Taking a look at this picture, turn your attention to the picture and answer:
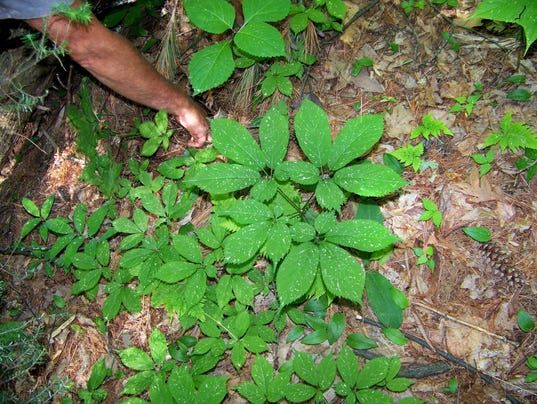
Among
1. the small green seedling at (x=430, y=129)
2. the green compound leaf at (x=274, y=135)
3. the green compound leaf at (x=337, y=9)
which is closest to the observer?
the green compound leaf at (x=274, y=135)

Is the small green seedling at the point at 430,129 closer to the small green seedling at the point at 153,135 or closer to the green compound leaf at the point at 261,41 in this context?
the green compound leaf at the point at 261,41

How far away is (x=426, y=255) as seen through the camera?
2102mm

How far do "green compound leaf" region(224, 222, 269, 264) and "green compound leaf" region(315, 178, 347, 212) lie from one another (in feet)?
0.87

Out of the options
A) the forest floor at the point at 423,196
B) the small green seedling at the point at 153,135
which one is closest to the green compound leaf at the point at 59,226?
the forest floor at the point at 423,196

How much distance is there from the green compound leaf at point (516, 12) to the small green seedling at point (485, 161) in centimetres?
88

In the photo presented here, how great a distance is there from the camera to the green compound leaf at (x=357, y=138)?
5.50 feet

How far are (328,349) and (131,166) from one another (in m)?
1.70

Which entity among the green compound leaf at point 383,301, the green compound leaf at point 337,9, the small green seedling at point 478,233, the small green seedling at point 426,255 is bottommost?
the green compound leaf at point 383,301

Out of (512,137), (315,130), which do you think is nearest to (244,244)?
(315,130)

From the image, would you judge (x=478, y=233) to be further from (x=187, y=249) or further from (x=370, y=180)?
(x=187, y=249)

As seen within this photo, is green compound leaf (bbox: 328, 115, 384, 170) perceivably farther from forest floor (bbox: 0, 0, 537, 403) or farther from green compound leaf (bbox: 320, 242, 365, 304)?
forest floor (bbox: 0, 0, 537, 403)

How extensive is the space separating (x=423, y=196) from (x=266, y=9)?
1.28 metres

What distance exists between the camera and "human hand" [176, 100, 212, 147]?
255cm

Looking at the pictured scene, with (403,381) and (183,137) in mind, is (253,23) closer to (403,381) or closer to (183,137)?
(183,137)
